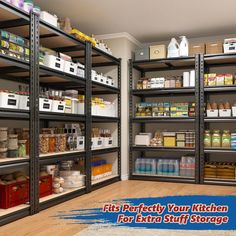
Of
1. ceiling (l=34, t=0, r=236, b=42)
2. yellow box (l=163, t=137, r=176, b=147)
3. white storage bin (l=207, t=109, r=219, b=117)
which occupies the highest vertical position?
ceiling (l=34, t=0, r=236, b=42)

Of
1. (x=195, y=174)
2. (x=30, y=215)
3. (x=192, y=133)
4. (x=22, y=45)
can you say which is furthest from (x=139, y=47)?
(x=30, y=215)

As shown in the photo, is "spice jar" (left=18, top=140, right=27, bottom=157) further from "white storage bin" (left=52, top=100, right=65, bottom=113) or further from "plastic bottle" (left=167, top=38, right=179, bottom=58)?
"plastic bottle" (left=167, top=38, right=179, bottom=58)

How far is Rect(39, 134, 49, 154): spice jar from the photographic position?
4.01 metres

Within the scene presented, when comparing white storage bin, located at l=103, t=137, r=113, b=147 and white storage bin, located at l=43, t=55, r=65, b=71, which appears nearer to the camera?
white storage bin, located at l=43, t=55, r=65, b=71

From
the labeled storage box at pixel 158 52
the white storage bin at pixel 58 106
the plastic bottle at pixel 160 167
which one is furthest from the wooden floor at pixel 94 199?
the labeled storage box at pixel 158 52

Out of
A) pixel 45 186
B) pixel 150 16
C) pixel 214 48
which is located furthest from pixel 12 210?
pixel 214 48

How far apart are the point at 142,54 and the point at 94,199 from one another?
296cm

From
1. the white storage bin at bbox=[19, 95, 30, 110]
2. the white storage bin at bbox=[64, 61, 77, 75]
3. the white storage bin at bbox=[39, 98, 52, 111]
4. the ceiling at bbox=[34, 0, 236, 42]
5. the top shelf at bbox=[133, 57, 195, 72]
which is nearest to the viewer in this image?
the white storage bin at bbox=[19, 95, 30, 110]

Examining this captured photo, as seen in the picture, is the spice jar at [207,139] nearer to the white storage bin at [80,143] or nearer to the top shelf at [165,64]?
the top shelf at [165,64]

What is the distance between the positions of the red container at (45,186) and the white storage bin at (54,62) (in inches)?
54.1

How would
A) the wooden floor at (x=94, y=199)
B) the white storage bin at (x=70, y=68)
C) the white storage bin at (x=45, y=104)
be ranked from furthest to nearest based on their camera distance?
the white storage bin at (x=70, y=68)
the white storage bin at (x=45, y=104)
the wooden floor at (x=94, y=199)

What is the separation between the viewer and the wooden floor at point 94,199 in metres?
3.05

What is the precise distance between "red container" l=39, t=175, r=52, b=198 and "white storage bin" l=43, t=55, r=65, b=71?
137 cm

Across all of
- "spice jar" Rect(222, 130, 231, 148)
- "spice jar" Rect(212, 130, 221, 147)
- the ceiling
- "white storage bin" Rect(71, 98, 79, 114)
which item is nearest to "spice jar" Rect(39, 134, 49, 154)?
"white storage bin" Rect(71, 98, 79, 114)
